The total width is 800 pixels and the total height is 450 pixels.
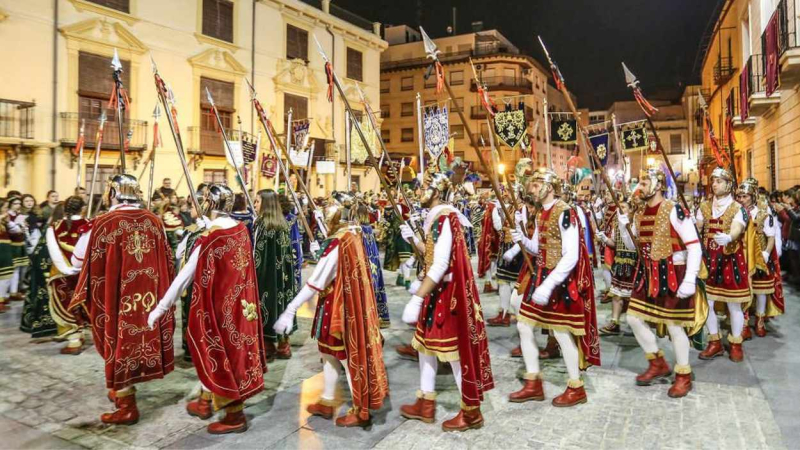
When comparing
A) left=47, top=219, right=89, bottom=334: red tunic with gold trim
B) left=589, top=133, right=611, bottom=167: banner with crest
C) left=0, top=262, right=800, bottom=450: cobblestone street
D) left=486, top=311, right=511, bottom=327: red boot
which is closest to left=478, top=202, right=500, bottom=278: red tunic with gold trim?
left=486, top=311, right=511, bottom=327: red boot

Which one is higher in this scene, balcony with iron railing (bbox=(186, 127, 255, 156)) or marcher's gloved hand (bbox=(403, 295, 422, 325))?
balcony with iron railing (bbox=(186, 127, 255, 156))

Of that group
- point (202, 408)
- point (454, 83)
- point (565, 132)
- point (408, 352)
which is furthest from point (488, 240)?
Result: point (454, 83)

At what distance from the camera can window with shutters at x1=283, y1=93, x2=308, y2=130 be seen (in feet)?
83.0

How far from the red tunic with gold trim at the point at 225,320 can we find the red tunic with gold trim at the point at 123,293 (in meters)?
0.53

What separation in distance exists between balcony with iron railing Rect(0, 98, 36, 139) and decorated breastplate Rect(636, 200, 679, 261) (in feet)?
59.1

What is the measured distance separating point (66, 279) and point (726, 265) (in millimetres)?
7689

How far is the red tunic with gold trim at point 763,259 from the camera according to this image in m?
6.80

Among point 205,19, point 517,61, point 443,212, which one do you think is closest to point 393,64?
point 517,61

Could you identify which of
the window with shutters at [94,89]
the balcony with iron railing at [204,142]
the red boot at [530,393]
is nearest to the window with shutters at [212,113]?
the balcony with iron railing at [204,142]

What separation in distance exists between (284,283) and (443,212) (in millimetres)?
2909

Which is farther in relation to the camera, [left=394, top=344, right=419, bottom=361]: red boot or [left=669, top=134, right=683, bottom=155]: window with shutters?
[left=669, top=134, right=683, bottom=155]: window with shutters

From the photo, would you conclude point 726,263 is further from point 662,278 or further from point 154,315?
point 154,315

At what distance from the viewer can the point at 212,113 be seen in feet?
72.7

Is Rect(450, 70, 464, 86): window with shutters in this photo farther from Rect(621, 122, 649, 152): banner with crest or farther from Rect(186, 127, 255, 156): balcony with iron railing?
Rect(621, 122, 649, 152): banner with crest
